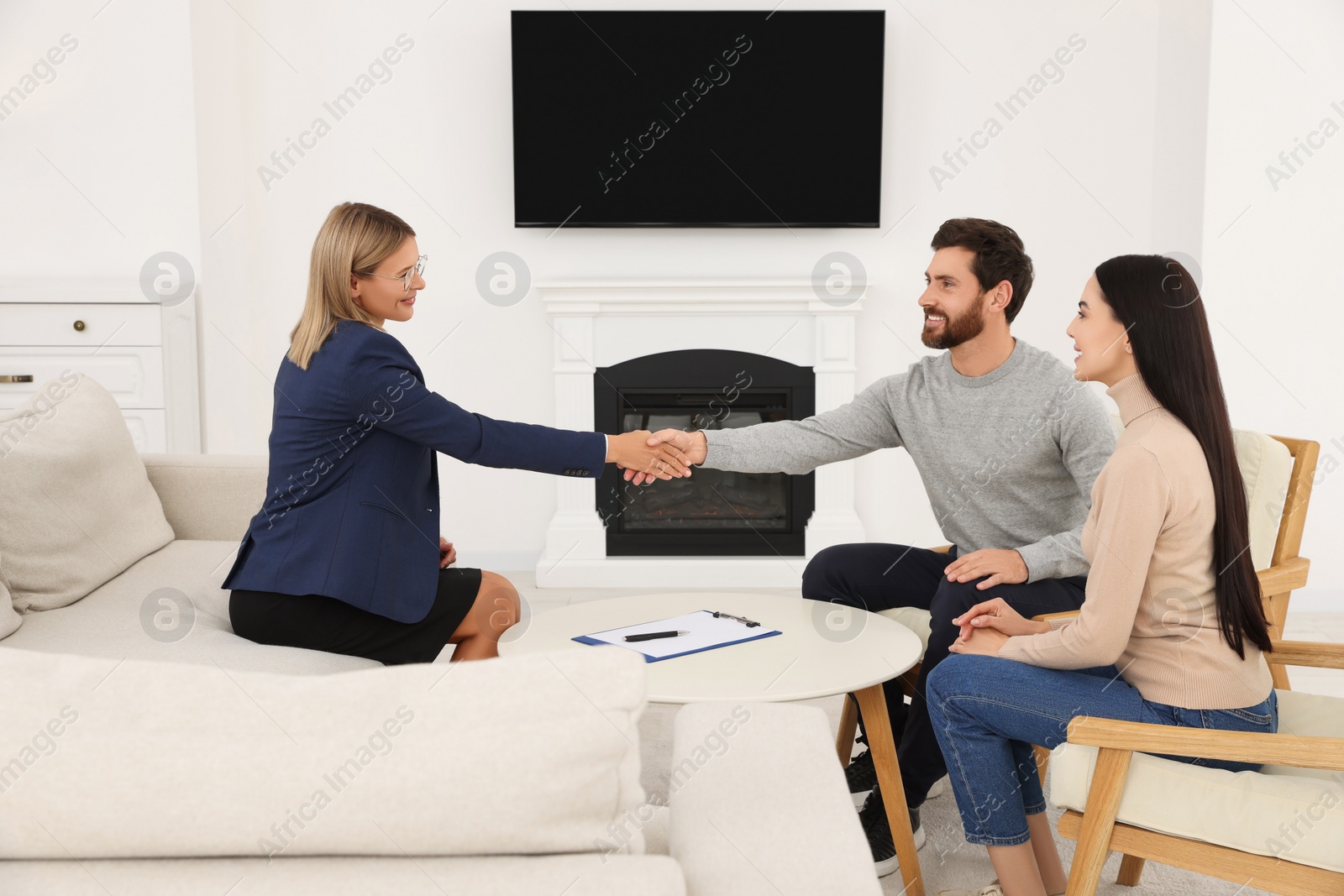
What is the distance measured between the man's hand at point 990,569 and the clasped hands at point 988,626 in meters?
0.17

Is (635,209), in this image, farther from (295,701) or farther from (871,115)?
(295,701)

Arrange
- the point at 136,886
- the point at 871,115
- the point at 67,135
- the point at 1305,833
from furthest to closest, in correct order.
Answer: the point at 871,115 < the point at 67,135 < the point at 1305,833 < the point at 136,886

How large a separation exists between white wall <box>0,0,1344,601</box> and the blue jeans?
8.24 ft

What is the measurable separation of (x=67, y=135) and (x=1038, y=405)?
3321mm

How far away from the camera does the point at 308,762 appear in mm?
724

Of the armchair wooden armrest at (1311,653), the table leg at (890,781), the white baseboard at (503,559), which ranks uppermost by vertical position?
the armchair wooden armrest at (1311,653)

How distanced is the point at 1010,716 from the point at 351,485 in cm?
123

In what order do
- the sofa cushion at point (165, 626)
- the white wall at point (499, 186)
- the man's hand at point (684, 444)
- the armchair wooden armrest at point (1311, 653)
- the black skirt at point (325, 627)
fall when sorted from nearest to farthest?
the armchair wooden armrest at point (1311, 653) < the sofa cushion at point (165, 626) < the black skirt at point (325, 627) < the man's hand at point (684, 444) < the white wall at point (499, 186)

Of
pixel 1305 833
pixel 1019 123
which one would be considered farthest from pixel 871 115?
pixel 1305 833

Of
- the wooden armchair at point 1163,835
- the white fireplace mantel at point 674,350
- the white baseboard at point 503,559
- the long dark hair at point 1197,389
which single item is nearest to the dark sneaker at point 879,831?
the wooden armchair at point 1163,835

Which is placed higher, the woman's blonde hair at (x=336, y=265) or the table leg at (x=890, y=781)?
the woman's blonde hair at (x=336, y=265)

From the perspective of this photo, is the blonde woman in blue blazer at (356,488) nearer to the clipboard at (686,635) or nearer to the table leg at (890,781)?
the clipboard at (686,635)

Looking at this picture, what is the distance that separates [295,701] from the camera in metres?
0.74

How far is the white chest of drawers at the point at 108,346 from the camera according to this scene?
345cm
